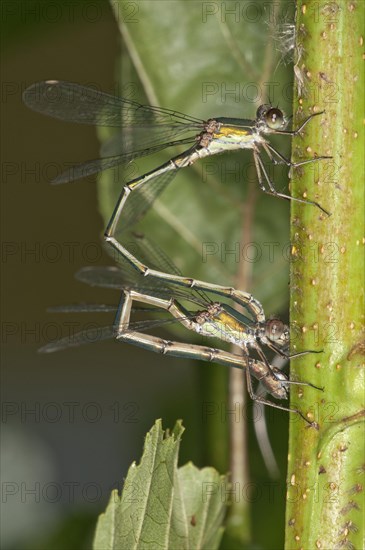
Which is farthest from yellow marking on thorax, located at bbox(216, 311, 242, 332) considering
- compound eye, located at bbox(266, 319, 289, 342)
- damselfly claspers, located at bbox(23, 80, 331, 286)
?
damselfly claspers, located at bbox(23, 80, 331, 286)

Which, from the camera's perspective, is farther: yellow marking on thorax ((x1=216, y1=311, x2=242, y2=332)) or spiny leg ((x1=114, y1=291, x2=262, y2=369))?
spiny leg ((x1=114, y1=291, x2=262, y2=369))

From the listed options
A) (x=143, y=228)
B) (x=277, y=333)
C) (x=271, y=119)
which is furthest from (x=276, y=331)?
(x=143, y=228)

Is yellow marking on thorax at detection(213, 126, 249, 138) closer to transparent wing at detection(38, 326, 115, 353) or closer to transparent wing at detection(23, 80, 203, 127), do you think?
transparent wing at detection(23, 80, 203, 127)

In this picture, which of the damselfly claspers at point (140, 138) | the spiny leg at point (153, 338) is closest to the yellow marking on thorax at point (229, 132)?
the damselfly claspers at point (140, 138)

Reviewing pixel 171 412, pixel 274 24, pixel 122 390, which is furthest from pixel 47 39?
pixel 122 390

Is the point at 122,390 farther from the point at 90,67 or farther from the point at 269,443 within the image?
the point at 269,443

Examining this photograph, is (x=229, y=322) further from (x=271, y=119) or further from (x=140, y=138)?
(x=140, y=138)

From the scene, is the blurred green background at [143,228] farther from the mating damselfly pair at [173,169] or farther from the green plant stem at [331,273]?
the green plant stem at [331,273]

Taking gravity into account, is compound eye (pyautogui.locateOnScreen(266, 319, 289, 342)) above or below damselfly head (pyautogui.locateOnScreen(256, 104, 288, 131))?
below

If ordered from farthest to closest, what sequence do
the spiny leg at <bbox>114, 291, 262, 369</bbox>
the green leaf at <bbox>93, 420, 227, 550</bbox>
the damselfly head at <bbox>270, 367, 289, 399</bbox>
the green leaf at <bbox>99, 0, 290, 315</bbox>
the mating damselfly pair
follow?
the green leaf at <bbox>99, 0, 290, 315</bbox> < the spiny leg at <bbox>114, 291, 262, 369</bbox> < the mating damselfly pair < the damselfly head at <bbox>270, 367, 289, 399</bbox> < the green leaf at <bbox>93, 420, 227, 550</bbox>
